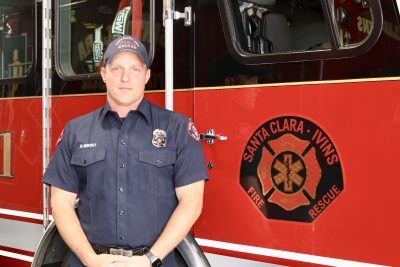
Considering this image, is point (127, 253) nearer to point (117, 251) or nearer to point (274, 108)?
point (117, 251)

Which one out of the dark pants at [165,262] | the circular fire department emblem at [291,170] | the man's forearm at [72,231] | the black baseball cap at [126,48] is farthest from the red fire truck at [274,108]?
the man's forearm at [72,231]

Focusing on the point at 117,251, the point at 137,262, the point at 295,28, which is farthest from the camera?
the point at 295,28

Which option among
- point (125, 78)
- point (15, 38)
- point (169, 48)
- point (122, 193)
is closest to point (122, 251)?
point (122, 193)

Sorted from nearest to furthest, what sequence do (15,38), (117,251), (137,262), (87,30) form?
(137,262) < (117,251) < (87,30) < (15,38)

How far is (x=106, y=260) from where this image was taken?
7.41ft

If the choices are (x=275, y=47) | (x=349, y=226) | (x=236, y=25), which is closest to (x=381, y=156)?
(x=349, y=226)

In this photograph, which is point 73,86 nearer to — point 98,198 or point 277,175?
point 98,198

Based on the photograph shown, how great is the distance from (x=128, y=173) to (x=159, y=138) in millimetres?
185

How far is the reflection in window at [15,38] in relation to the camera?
3701 millimetres

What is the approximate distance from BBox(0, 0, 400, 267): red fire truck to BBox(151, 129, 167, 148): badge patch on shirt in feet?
1.33

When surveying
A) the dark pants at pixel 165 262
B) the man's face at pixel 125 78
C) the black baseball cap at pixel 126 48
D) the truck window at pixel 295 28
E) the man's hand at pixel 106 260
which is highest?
the truck window at pixel 295 28

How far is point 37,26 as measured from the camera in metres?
3.59

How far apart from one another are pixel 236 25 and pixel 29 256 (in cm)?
196

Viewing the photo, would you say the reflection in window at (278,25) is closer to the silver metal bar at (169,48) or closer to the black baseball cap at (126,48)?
the silver metal bar at (169,48)
